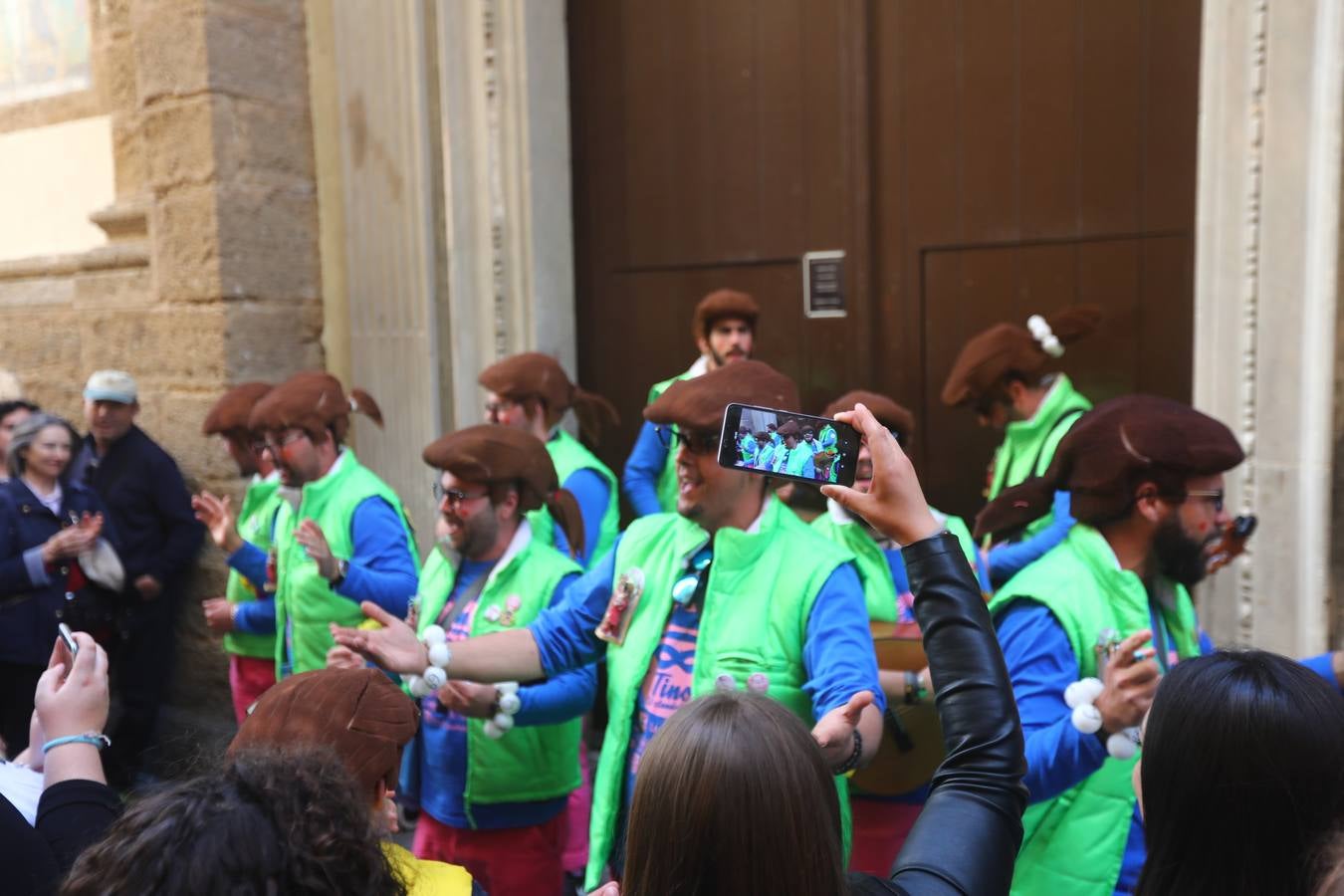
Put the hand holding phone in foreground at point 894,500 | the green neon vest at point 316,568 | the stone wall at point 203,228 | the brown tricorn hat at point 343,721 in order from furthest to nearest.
Answer: the stone wall at point 203,228
the green neon vest at point 316,568
the brown tricorn hat at point 343,721
the hand holding phone in foreground at point 894,500

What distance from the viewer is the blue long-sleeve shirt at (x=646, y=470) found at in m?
5.00

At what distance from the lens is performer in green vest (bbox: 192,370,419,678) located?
→ 12.9 ft

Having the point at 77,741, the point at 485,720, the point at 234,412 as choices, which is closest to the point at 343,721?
the point at 77,741

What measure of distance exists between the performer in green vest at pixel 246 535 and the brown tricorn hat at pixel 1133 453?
3.09 meters

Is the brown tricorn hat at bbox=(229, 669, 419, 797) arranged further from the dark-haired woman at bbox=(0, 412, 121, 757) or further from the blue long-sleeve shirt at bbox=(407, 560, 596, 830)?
the dark-haired woman at bbox=(0, 412, 121, 757)

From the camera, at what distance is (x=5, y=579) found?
4.79 m

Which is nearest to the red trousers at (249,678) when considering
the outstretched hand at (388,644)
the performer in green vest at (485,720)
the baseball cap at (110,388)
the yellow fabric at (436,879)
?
the performer in green vest at (485,720)

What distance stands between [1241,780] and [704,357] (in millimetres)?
3663

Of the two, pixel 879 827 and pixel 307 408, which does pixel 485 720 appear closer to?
pixel 879 827

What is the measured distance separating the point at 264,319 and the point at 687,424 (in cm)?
396

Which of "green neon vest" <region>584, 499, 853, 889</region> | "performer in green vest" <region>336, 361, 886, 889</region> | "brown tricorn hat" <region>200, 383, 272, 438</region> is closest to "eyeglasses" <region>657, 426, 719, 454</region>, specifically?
"performer in green vest" <region>336, 361, 886, 889</region>

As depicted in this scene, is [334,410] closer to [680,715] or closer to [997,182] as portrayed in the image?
[997,182]

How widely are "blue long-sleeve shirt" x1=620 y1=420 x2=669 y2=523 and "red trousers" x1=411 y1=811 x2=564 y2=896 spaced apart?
185 cm

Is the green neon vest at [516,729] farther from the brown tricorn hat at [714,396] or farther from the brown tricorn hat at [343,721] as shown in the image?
the brown tricorn hat at [343,721]
